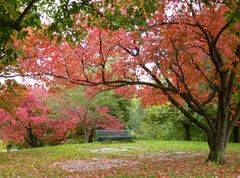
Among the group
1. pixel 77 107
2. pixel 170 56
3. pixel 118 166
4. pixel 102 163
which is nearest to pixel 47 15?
pixel 170 56

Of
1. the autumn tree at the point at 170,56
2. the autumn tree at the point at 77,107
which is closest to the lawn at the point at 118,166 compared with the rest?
the autumn tree at the point at 170,56

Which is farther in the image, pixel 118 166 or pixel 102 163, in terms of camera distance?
pixel 102 163

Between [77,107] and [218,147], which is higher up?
[77,107]

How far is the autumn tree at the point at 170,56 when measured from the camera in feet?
28.4

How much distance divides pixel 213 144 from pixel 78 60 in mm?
5077

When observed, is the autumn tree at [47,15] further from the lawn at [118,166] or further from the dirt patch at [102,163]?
the dirt patch at [102,163]

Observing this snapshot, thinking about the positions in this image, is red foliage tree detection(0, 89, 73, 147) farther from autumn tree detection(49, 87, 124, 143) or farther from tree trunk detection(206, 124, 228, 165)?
tree trunk detection(206, 124, 228, 165)

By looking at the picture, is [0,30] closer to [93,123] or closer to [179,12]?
[179,12]

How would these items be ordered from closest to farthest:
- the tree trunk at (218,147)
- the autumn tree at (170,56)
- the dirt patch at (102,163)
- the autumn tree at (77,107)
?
the autumn tree at (170,56) < the dirt patch at (102,163) < the tree trunk at (218,147) < the autumn tree at (77,107)

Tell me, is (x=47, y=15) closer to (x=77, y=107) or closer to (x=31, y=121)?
(x=77, y=107)

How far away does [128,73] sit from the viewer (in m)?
11.5

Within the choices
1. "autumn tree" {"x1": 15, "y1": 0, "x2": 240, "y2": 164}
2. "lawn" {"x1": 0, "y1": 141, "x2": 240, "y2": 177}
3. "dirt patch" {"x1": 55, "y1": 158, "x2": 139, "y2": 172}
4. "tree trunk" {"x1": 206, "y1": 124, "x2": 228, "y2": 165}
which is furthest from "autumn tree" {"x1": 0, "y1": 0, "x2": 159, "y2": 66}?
"tree trunk" {"x1": 206, "y1": 124, "x2": 228, "y2": 165}

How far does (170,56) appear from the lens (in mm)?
9891

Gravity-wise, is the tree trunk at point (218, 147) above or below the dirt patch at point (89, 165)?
above
